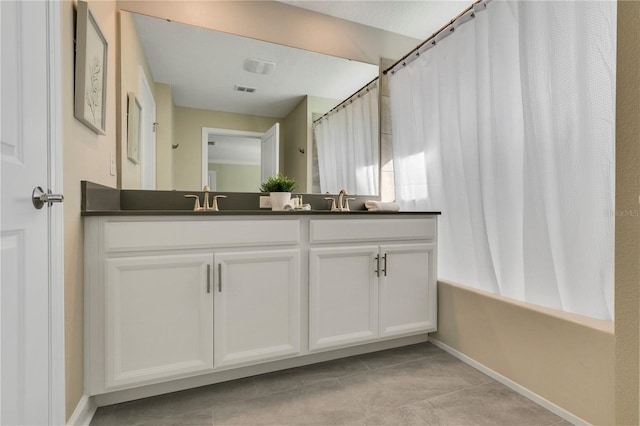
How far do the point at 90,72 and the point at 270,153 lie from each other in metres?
1.15

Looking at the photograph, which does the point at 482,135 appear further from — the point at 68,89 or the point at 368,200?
the point at 68,89

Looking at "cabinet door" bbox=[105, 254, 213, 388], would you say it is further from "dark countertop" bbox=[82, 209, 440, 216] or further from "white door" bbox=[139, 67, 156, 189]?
"white door" bbox=[139, 67, 156, 189]

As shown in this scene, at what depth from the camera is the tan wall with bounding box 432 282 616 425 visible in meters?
1.27

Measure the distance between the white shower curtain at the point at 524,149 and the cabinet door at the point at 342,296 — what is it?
0.64m

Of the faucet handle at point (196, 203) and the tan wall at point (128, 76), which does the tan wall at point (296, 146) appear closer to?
the faucet handle at point (196, 203)

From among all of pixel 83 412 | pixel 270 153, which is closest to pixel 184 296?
pixel 83 412

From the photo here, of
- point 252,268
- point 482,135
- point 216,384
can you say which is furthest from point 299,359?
point 482,135

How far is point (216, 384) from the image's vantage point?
168 cm

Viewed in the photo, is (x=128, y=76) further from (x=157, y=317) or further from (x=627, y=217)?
(x=627, y=217)

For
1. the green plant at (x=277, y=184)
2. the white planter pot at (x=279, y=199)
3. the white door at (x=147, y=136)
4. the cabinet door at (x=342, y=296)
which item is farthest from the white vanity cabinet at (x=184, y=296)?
the white door at (x=147, y=136)

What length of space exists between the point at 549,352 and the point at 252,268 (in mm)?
1443

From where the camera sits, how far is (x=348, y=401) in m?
1.53

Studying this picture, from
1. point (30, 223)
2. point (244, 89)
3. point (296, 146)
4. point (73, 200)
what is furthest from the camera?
point (296, 146)

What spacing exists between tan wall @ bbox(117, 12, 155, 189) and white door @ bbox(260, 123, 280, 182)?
30.7 inches
